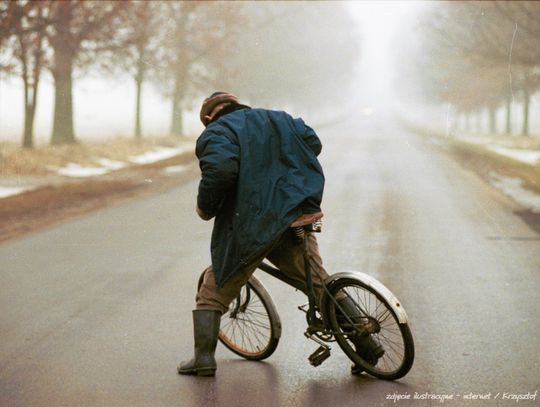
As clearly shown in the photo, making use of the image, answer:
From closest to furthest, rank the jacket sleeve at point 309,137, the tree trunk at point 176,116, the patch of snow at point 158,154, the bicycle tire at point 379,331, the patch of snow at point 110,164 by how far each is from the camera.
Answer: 1. the bicycle tire at point 379,331
2. the jacket sleeve at point 309,137
3. the patch of snow at point 110,164
4. the patch of snow at point 158,154
5. the tree trunk at point 176,116

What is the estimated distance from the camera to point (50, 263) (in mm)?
8148

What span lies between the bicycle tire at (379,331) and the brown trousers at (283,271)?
0.14m

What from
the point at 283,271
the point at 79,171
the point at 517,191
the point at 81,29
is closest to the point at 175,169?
the point at 79,171

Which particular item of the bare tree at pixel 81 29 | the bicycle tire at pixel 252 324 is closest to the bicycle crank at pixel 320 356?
the bicycle tire at pixel 252 324

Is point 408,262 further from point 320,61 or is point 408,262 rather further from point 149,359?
point 320,61

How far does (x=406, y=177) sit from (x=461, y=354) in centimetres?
1265

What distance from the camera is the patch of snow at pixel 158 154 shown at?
22531 millimetres

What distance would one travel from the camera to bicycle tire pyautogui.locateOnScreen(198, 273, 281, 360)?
195 inches

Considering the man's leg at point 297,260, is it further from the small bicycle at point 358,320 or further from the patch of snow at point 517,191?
the patch of snow at point 517,191

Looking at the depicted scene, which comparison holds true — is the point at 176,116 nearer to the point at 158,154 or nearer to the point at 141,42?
the point at 158,154

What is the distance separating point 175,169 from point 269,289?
13129 mm

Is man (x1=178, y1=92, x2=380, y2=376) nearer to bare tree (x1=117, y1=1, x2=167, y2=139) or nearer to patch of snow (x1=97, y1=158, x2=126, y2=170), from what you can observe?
patch of snow (x1=97, y1=158, x2=126, y2=170)

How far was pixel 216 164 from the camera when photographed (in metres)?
4.27

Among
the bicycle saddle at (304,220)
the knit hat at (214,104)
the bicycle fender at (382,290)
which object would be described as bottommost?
the bicycle fender at (382,290)
